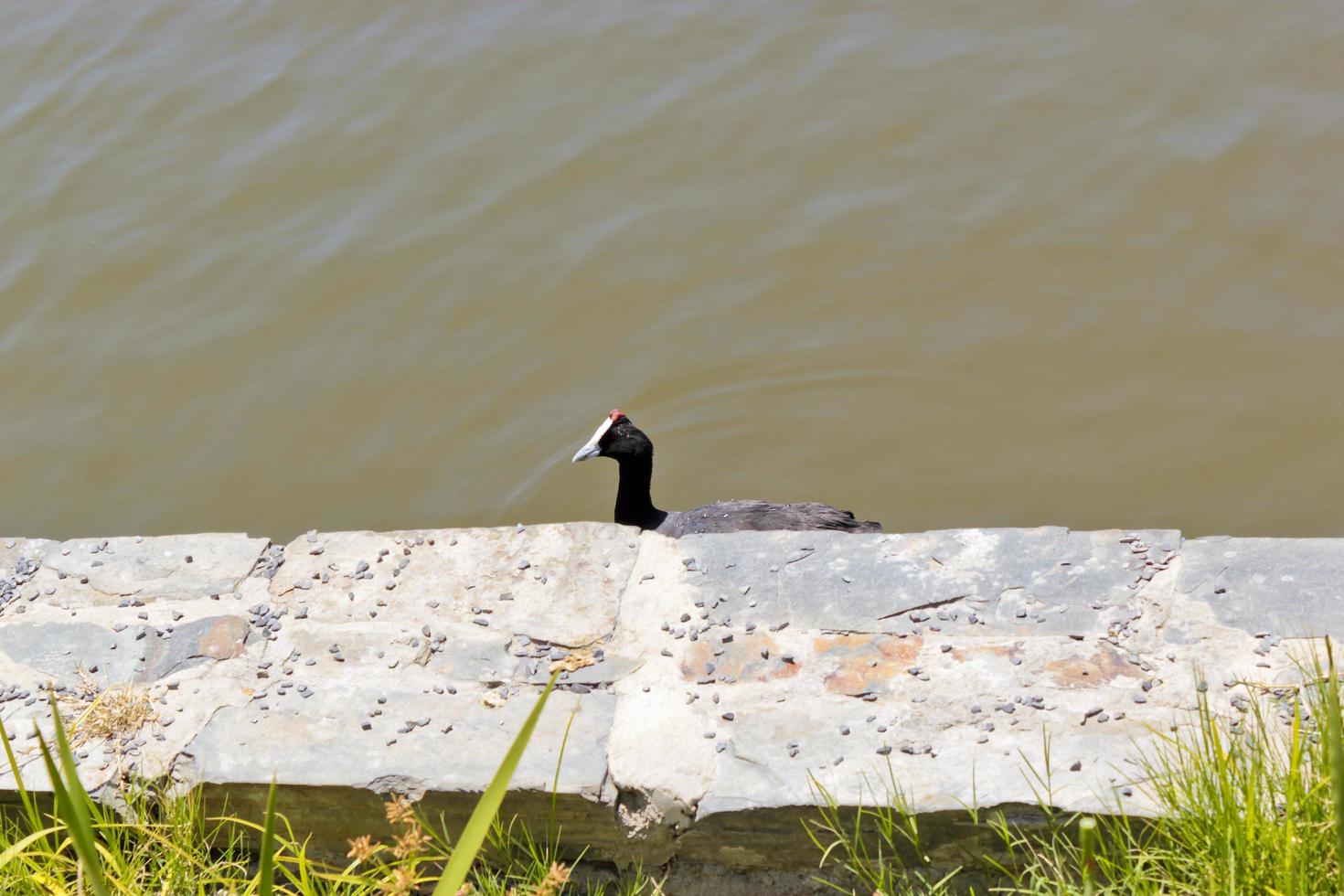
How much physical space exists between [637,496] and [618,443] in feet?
1.02

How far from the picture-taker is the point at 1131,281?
22.9ft

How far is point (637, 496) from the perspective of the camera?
6.12 m

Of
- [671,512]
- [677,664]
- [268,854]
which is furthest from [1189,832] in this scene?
[671,512]

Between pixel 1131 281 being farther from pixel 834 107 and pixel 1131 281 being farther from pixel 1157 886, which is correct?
pixel 1157 886

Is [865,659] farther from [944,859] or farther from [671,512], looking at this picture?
[671,512]

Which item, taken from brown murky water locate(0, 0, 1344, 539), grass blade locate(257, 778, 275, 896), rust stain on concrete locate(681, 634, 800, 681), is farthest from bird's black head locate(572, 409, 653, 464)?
grass blade locate(257, 778, 275, 896)

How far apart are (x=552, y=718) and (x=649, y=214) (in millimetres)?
4991

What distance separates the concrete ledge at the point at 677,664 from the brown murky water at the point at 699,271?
2.35 meters

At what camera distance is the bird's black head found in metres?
5.96

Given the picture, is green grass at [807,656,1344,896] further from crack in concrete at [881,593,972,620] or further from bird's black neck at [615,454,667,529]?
bird's black neck at [615,454,667,529]

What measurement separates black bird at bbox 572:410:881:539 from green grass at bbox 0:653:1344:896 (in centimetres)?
238

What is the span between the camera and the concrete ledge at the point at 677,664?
10.4ft

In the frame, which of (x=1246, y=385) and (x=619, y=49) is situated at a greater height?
(x=619, y=49)

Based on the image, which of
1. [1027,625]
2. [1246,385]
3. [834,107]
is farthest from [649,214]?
[1027,625]
